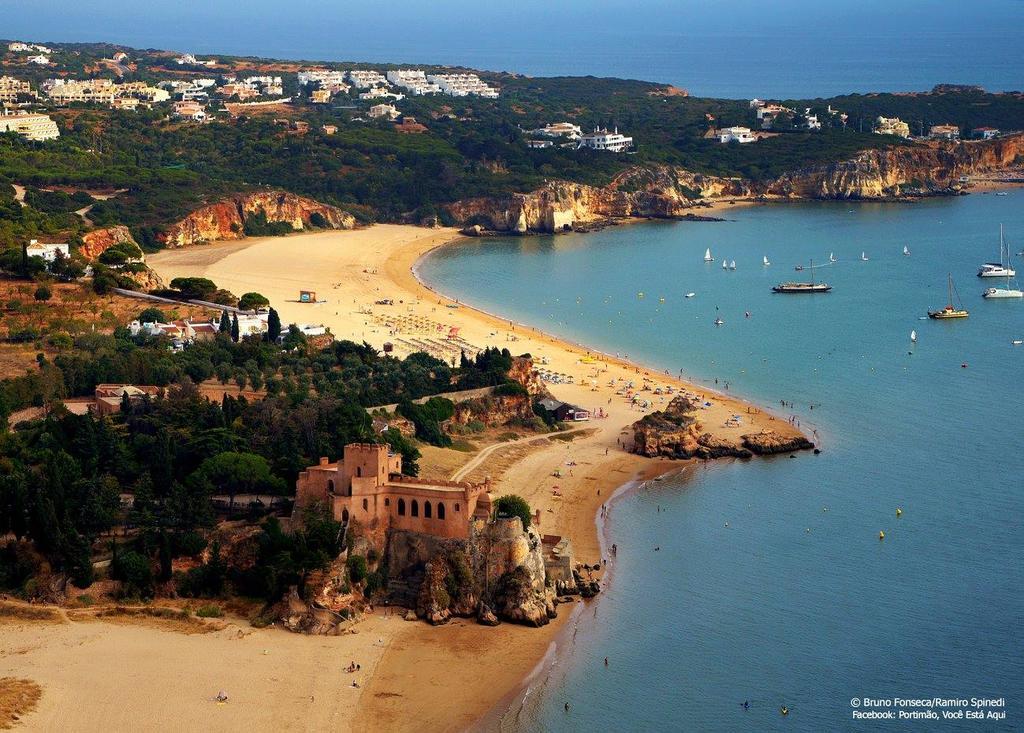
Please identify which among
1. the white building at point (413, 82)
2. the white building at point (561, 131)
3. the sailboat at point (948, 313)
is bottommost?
the sailboat at point (948, 313)

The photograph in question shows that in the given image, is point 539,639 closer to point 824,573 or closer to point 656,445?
point 824,573

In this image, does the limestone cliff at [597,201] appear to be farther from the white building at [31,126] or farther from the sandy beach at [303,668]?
the sandy beach at [303,668]

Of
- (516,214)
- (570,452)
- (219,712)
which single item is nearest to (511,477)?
(570,452)

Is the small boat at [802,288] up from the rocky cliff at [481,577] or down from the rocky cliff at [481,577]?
down

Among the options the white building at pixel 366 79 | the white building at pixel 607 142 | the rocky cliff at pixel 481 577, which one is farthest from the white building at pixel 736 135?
the rocky cliff at pixel 481 577

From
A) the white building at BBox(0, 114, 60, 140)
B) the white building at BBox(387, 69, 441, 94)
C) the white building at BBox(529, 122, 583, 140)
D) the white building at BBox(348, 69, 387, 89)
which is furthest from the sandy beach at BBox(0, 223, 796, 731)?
the white building at BBox(387, 69, 441, 94)

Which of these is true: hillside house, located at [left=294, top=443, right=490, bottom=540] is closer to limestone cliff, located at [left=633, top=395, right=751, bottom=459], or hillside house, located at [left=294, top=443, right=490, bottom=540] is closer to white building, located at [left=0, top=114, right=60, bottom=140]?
limestone cliff, located at [left=633, top=395, right=751, bottom=459]

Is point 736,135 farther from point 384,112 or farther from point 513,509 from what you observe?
point 513,509

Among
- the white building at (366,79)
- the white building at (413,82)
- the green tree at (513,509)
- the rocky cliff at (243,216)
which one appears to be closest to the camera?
the green tree at (513,509)
